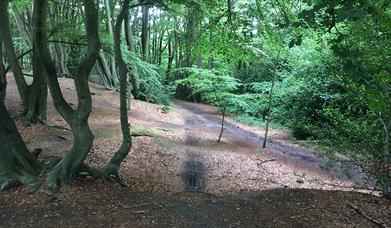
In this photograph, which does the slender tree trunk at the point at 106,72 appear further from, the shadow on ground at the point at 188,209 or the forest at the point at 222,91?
the shadow on ground at the point at 188,209

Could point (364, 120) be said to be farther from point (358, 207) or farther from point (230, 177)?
point (230, 177)

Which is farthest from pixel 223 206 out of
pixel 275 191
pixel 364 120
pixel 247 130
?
pixel 247 130

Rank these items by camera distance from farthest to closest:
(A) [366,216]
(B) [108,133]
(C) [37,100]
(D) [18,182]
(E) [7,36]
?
(B) [108,133] → (C) [37,100] → (E) [7,36] → (D) [18,182] → (A) [366,216]

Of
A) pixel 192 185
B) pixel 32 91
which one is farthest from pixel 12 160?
pixel 32 91

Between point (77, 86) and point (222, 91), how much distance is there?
29.5 feet

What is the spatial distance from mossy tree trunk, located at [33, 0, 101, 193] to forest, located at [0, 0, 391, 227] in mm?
19

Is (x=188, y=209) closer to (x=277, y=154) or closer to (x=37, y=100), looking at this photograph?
(x=277, y=154)

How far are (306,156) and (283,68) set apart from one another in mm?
6256

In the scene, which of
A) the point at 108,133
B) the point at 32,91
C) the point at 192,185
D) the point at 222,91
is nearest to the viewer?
the point at 192,185

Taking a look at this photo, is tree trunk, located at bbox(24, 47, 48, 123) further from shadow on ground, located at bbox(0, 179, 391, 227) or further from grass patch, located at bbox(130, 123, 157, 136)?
shadow on ground, located at bbox(0, 179, 391, 227)

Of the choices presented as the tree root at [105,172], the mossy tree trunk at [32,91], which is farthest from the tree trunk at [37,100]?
the tree root at [105,172]

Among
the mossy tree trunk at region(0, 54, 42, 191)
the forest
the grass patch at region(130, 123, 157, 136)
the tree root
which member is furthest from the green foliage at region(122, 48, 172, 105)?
the mossy tree trunk at region(0, 54, 42, 191)

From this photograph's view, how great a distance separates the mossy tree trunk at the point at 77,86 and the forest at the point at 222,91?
0.02 metres

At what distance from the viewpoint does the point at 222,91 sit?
1534 centimetres
